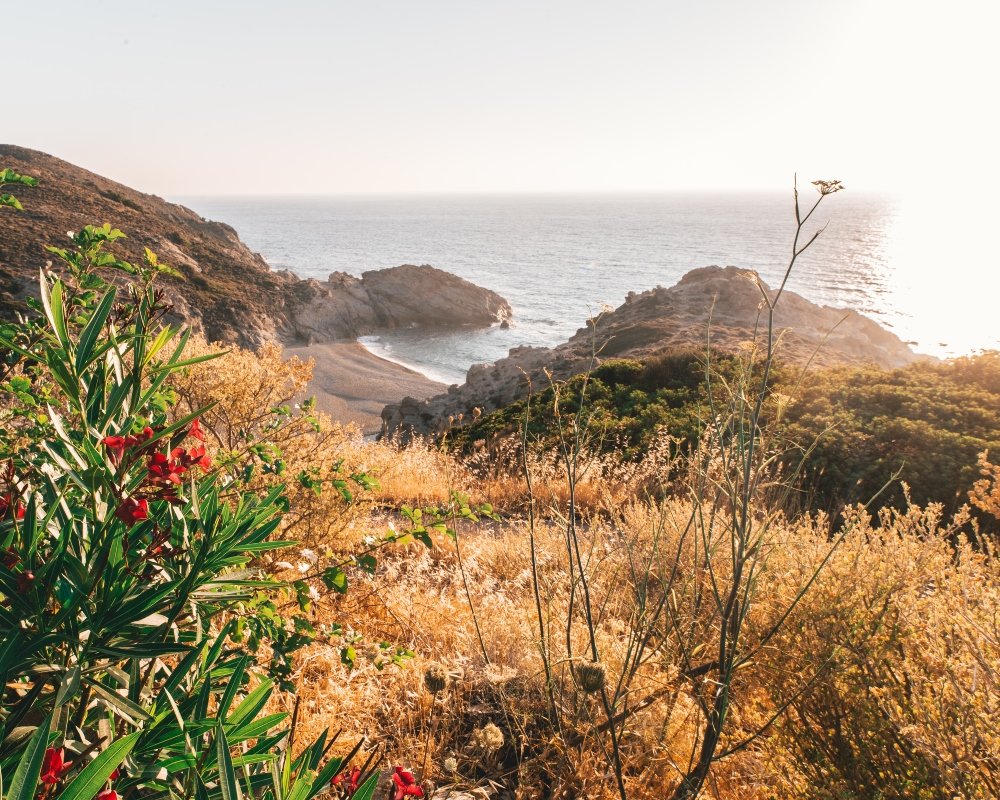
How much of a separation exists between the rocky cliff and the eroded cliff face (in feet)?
45.7

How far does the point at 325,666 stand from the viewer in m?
3.22

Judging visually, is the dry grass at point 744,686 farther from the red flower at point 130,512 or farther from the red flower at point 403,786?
the red flower at point 130,512

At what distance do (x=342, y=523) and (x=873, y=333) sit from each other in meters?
23.1

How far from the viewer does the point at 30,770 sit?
2.54 ft

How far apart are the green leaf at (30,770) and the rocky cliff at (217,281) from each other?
25.3 m

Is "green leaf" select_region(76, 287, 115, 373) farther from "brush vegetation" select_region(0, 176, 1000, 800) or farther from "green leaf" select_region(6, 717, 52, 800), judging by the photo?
"green leaf" select_region(6, 717, 52, 800)

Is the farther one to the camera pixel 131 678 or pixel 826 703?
pixel 826 703

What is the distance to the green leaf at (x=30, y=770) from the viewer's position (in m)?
0.75

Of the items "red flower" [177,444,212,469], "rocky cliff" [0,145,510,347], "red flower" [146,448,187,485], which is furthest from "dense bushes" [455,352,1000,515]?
"rocky cliff" [0,145,510,347]

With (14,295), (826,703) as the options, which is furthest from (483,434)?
(14,295)

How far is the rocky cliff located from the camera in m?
26.7

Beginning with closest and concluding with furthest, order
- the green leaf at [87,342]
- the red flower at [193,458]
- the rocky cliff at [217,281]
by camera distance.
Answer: the green leaf at [87,342]
the red flower at [193,458]
the rocky cliff at [217,281]

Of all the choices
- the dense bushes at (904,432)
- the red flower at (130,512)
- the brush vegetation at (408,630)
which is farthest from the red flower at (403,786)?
the dense bushes at (904,432)

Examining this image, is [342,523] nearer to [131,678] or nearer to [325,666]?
[325,666]
